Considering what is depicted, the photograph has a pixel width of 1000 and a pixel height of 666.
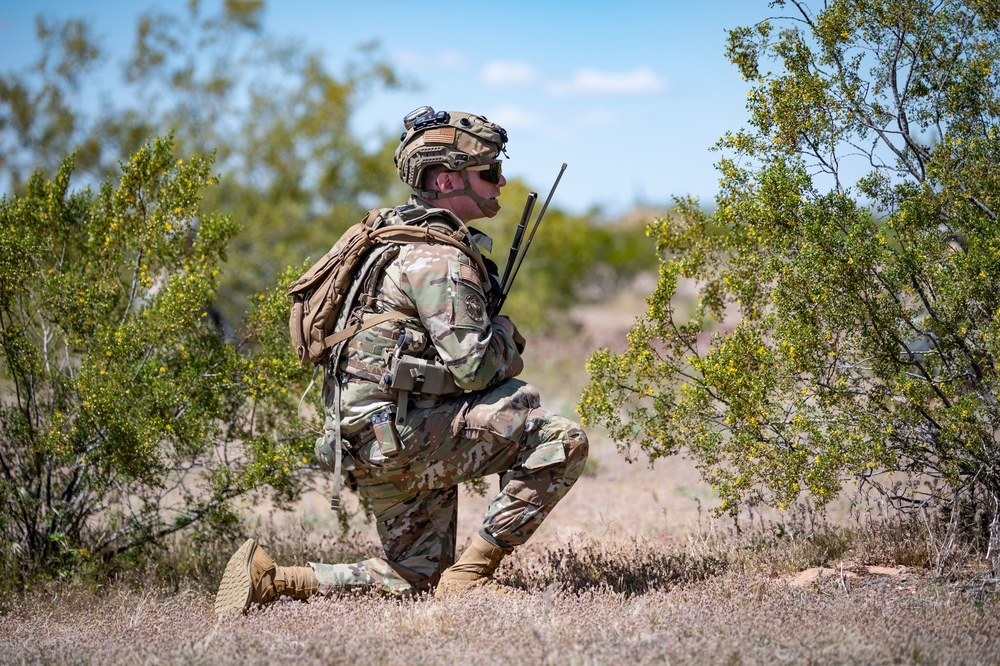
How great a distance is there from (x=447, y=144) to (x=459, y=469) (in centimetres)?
158

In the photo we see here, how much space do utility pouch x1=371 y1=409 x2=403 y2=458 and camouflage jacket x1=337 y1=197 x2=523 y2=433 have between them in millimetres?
51

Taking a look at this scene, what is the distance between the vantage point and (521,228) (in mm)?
4836

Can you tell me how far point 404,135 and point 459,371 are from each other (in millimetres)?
1322

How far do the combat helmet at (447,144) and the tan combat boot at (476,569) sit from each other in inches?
65.7

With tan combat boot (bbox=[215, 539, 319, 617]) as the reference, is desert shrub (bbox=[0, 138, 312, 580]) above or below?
above

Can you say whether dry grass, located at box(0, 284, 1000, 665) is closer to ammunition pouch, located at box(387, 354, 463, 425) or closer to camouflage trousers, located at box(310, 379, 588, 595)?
camouflage trousers, located at box(310, 379, 588, 595)

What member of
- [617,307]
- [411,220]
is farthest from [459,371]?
[617,307]

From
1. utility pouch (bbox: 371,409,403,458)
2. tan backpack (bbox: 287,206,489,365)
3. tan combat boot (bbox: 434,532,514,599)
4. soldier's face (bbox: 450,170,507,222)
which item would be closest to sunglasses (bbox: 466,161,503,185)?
soldier's face (bbox: 450,170,507,222)

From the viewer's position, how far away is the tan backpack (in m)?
4.37

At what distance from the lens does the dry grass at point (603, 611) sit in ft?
11.3

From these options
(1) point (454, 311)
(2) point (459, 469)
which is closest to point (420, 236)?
(1) point (454, 311)

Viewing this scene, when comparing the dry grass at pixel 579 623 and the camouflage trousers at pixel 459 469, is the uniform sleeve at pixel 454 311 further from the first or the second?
the dry grass at pixel 579 623

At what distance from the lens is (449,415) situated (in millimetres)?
4297

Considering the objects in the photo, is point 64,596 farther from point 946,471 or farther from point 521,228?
point 946,471
